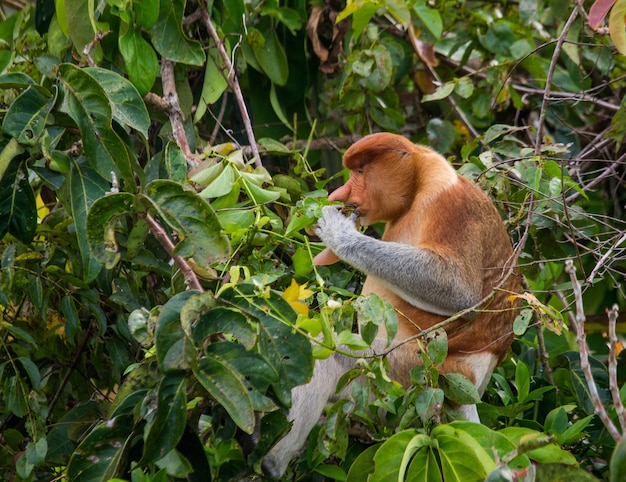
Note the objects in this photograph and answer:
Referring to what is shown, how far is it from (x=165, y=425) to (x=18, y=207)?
1.04m

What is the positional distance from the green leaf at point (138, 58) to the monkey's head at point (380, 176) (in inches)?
32.0

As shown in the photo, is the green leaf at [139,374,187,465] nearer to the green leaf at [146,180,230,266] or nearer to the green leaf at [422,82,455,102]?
the green leaf at [146,180,230,266]

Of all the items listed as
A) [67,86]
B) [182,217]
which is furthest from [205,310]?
[67,86]

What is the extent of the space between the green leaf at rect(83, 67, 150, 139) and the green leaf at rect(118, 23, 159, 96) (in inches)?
23.8

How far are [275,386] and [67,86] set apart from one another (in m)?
1.02

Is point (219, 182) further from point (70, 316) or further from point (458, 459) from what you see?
point (458, 459)

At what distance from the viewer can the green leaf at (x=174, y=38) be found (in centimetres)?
323

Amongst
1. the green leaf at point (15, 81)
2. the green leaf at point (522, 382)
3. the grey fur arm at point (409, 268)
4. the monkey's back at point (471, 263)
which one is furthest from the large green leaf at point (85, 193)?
the green leaf at point (522, 382)

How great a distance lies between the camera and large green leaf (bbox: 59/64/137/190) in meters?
2.34

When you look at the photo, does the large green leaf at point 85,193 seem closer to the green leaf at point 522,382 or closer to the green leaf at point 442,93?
the green leaf at point 522,382

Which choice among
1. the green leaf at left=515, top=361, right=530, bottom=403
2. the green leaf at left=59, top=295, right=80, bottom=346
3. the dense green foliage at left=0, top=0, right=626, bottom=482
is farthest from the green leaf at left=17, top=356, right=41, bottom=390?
the green leaf at left=515, top=361, right=530, bottom=403

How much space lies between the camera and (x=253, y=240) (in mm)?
2713

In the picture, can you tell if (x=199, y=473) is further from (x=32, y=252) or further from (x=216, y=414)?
(x=32, y=252)

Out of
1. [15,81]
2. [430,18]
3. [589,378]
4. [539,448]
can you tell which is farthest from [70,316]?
[430,18]
